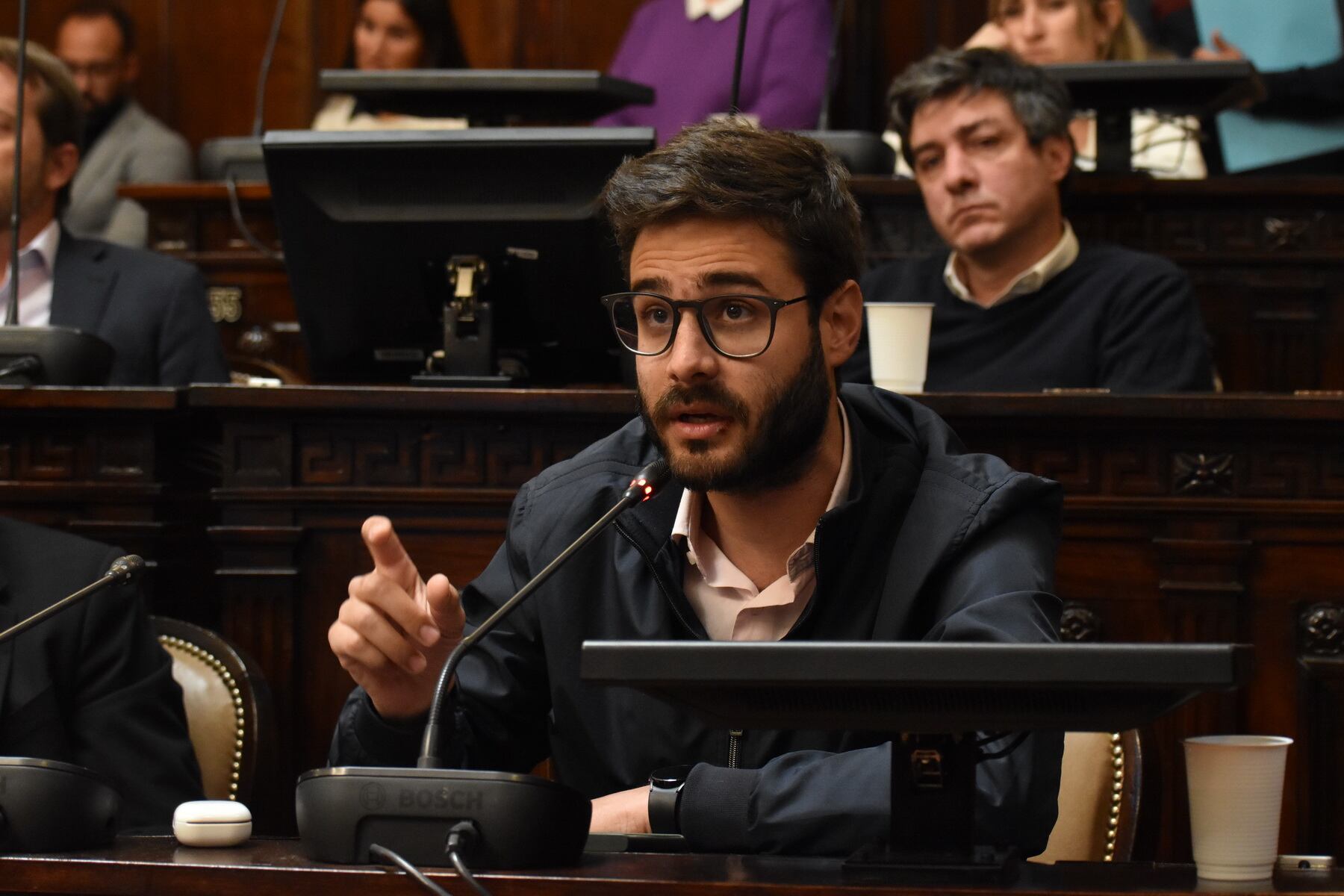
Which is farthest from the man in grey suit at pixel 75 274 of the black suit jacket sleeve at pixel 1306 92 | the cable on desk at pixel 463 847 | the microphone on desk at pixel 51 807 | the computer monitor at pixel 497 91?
the black suit jacket sleeve at pixel 1306 92

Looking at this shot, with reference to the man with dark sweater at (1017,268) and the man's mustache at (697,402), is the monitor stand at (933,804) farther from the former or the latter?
the man with dark sweater at (1017,268)

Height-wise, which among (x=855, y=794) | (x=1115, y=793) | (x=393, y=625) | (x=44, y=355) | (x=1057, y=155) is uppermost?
(x=1057, y=155)

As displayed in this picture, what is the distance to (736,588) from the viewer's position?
65.5 inches

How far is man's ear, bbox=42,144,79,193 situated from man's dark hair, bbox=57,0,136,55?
2077 mm

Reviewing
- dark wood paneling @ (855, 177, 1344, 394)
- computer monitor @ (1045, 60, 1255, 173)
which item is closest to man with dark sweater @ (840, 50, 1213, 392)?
computer monitor @ (1045, 60, 1255, 173)

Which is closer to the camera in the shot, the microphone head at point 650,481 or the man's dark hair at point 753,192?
the microphone head at point 650,481

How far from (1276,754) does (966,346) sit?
1975 millimetres

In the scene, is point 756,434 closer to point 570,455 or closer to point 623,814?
point 623,814

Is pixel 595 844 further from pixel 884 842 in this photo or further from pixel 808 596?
pixel 808 596

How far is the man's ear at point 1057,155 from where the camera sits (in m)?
3.13

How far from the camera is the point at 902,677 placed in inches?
39.5

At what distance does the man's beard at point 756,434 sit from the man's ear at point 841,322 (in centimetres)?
4

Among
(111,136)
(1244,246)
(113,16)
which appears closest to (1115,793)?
(1244,246)

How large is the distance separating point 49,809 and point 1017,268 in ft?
7.42
